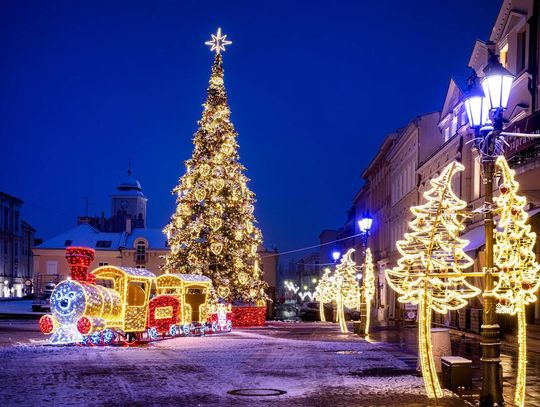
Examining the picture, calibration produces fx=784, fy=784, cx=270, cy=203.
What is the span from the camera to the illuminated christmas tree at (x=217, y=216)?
38.9 metres

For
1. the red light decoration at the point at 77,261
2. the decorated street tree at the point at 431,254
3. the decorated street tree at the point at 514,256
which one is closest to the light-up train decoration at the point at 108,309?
the red light decoration at the point at 77,261

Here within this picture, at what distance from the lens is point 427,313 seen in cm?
1237

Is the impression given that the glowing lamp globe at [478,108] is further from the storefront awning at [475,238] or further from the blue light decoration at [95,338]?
the blue light decoration at [95,338]

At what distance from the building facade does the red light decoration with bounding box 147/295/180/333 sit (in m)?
71.3

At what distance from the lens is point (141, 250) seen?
85938 mm

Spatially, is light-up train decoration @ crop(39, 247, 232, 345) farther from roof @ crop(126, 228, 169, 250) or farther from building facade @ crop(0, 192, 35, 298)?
building facade @ crop(0, 192, 35, 298)

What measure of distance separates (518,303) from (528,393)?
9.58 ft

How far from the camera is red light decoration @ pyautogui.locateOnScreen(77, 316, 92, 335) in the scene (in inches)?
846

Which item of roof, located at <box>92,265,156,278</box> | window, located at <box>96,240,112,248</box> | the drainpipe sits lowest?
roof, located at <box>92,265,156,278</box>

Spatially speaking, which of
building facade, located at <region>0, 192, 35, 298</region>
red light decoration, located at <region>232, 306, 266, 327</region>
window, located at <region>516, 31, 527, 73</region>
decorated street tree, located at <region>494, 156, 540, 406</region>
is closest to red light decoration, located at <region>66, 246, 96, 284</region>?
decorated street tree, located at <region>494, 156, 540, 406</region>

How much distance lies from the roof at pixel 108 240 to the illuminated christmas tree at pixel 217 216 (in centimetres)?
4614

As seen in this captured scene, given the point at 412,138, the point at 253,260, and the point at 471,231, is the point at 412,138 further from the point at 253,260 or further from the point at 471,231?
the point at 471,231

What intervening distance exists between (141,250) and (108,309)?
64029mm

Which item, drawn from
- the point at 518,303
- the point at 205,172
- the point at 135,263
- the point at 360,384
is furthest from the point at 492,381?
the point at 135,263
